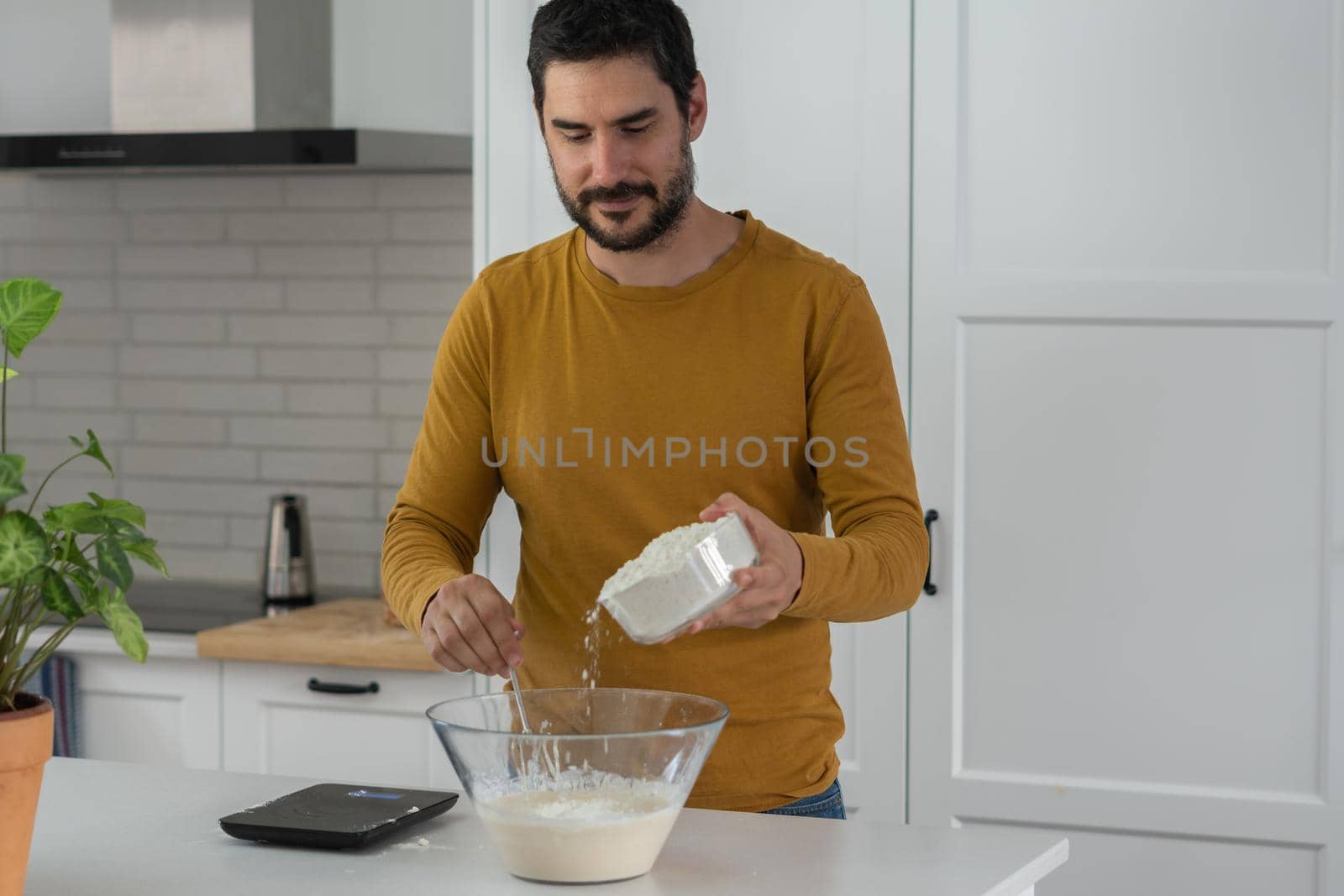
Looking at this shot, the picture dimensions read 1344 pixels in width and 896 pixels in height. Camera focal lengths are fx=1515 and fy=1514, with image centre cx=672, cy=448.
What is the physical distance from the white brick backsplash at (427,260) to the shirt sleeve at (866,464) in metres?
1.73

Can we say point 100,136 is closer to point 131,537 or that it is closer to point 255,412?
point 255,412

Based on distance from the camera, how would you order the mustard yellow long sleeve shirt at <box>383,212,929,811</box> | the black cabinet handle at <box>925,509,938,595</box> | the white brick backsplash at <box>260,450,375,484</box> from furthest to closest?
1. the white brick backsplash at <box>260,450,375,484</box>
2. the black cabinet handle at <box>925,509,938,595</box>
3. the mustard yellow long sleeve shirt at <box>383,212,929,811</box>

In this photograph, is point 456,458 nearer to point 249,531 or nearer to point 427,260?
point 427,260

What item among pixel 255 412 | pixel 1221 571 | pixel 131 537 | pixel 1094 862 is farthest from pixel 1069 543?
pixel 255 412

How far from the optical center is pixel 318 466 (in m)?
3.58

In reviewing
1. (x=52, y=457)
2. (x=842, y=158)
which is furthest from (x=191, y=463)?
(x=842, y=158)

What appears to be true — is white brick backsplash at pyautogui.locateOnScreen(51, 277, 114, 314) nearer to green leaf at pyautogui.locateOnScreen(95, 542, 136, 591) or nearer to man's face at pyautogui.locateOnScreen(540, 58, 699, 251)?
man's face at pyautogui.locateOnScreen(540, 58, 699, 251)

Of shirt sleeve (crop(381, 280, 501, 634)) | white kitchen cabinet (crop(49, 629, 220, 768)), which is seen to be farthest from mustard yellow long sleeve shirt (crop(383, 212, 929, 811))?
white kitchen cabinet (crop(49, 629, 220, 768))

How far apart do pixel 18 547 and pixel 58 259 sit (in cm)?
298

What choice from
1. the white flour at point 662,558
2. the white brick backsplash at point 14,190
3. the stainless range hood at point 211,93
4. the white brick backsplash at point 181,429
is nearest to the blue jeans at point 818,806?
the white flour at point 662,558

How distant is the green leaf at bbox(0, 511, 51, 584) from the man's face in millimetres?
897

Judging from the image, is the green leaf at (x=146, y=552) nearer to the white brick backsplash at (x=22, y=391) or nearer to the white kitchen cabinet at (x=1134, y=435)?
the white kitchen cabinet at (x=1134, y=435)

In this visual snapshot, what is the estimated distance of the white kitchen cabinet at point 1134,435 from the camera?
7.68 ft

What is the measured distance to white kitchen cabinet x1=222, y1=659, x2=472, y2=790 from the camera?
285cm
